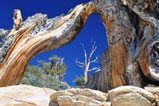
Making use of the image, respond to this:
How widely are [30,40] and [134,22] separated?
7.91 ft

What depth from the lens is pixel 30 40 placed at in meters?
4.21

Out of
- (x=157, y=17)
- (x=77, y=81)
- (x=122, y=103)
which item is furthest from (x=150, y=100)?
(x=77, y=81)

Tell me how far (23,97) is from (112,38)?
1823 millimetres

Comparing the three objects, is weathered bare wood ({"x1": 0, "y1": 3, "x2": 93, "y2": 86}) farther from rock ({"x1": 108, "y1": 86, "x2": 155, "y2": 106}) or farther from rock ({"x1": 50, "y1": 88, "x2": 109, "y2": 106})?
rock ({"x1": 108, "y1": 86, "x2": 155, "y2": 106})

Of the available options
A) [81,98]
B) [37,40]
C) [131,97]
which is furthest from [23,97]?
[37,40]

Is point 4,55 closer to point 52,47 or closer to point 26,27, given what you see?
point 26,27

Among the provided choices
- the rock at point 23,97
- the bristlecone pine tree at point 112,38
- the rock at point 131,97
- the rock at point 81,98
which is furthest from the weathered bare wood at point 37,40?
the rock at point 131,97

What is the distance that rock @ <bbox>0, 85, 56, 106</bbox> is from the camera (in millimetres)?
1924

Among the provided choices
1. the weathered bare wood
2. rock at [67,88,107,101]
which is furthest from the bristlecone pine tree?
rock at [67,88,107,101]

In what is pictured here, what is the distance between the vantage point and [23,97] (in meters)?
2.08

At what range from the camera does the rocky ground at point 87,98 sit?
5.13ft

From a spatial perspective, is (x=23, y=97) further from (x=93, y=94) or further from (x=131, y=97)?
(x=131, y=97)

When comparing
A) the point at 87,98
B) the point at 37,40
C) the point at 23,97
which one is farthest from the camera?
the point at 37,40

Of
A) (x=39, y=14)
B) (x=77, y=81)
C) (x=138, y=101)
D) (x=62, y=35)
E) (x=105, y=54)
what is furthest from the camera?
(x=77, y=81)
